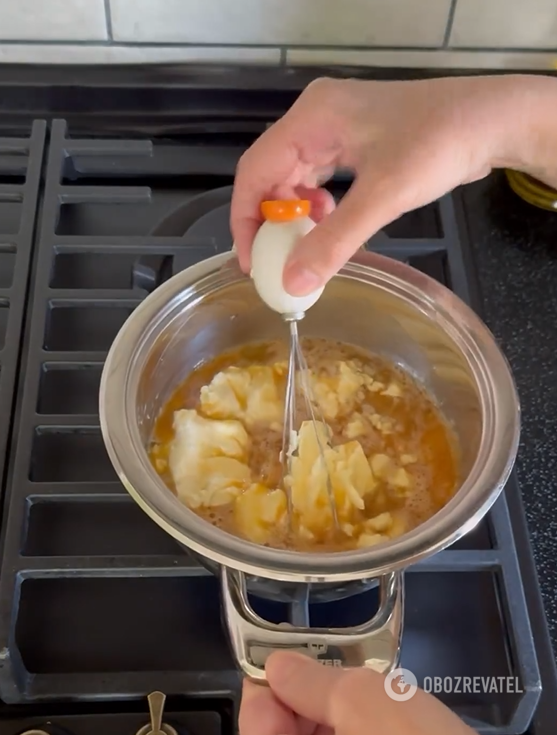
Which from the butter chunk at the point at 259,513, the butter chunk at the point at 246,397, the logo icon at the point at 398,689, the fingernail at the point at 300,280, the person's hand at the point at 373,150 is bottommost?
the logo icon at the point at 398,689

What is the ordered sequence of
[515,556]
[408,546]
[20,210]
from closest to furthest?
[408,546] < [515,556] < [20,210]

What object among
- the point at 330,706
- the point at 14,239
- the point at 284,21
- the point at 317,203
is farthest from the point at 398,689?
the point at 284,21

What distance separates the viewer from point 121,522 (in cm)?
56

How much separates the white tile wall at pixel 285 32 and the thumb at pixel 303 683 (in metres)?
0.56

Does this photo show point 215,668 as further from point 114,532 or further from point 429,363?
point 429,363

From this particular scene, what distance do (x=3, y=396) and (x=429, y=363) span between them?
317 mm

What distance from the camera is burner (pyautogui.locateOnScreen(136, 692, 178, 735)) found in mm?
459

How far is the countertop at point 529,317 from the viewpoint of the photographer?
57cm

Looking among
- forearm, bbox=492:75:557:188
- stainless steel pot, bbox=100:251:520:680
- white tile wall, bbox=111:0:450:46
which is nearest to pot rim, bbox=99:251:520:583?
stainless steel pot, bbox=100:251:520:680

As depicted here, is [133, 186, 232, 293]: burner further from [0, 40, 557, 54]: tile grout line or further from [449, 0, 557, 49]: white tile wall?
[449, 0, 557, 49]: white tile wall

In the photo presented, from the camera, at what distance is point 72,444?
0.60 m

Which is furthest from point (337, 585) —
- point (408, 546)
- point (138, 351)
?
point (138, 351)

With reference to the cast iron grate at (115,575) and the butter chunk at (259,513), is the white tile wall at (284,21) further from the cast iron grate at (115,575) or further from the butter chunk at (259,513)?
the butter chunk at (259,513)

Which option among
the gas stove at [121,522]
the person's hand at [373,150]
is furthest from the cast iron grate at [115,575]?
the person's hand at [373,150]
